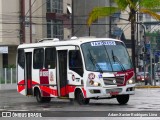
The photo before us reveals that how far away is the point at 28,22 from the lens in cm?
5334

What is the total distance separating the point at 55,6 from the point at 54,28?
2.75 metres

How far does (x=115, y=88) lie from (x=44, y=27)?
42202 millimetres

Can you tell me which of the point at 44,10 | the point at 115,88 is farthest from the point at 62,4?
the point at 115,88

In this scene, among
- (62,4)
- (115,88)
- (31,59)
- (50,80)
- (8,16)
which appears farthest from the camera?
(62,4)

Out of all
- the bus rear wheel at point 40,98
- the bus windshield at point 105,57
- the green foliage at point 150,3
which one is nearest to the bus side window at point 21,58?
the bus rear wheel at point 40,98

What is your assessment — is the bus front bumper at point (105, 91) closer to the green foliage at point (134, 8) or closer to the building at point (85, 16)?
the green foliage at point (134, 8)

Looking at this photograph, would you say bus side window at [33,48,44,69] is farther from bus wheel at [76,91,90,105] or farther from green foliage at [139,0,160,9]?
green foliage at [139,0,160,9]

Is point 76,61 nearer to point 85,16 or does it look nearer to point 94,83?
point 94,83

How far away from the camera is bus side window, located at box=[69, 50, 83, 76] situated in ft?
74.0

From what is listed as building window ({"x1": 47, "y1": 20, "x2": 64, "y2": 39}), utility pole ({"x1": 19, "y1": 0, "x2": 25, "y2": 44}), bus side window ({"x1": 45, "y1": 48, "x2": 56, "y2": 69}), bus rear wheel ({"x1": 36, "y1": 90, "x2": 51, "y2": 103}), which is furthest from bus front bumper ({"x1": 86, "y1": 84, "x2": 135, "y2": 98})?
building window ({"x1": 47, "y1": 20, "x2": 64, "y2": 39})

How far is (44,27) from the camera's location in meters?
63.4

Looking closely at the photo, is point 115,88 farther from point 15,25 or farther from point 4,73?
point 15,25

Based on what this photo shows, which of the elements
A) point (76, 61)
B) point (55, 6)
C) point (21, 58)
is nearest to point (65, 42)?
point (76, 61)

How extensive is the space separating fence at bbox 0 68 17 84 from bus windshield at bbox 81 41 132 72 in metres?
27.8
